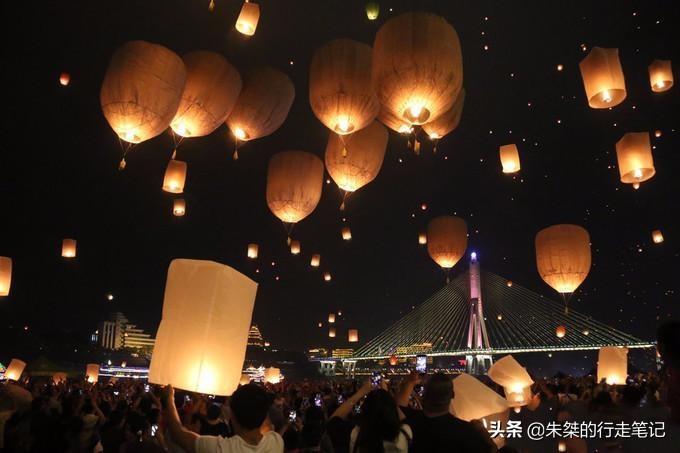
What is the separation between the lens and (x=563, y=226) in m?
8.79

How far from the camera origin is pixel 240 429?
2156mm

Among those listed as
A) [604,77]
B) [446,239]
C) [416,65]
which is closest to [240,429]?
[416,65]

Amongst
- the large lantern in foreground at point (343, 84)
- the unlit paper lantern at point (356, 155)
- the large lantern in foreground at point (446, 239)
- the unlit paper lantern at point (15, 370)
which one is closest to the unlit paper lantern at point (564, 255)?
the large lantern in foreground at point (446, 239)

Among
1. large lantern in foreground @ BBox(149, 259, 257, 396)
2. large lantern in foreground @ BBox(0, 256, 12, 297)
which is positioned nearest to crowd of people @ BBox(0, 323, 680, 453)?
large lantern in foreground @ BBox(149, 259, 257, 396)

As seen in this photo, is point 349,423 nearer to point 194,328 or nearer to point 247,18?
point 194,328

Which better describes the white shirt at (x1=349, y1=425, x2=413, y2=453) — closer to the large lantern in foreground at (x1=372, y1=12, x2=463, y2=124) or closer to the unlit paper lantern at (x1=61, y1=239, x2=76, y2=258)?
the large lantern in foreground at (x1=372, y1=12, x2=463, y2=124)

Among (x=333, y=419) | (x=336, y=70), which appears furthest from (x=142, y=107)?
(x=333, y=419)

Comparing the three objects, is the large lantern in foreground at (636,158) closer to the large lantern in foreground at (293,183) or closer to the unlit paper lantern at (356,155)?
the unlit paper lantern at (356,155)

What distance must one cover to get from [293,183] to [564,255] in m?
4.38

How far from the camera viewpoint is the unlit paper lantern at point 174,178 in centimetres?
863

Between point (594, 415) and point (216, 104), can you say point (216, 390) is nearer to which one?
point (594, 415)

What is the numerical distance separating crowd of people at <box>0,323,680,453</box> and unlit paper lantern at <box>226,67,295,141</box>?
346 centimetres

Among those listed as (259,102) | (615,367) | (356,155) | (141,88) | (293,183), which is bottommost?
(615,367)

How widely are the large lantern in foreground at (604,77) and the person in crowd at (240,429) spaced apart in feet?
20.0
